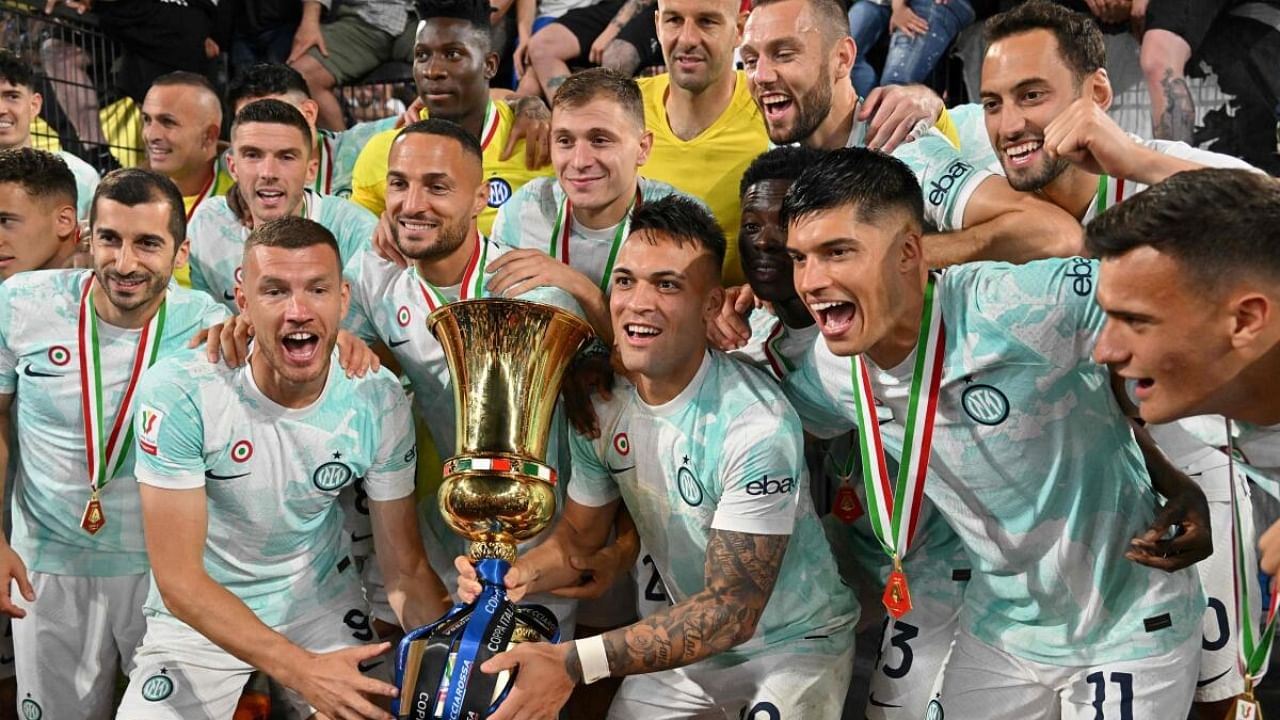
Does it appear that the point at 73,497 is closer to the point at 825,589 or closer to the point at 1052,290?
the point at 825,589

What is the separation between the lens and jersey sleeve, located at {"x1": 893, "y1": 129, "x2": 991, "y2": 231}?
12.9 feet

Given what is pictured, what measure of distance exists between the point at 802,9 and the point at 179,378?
2.21 metres

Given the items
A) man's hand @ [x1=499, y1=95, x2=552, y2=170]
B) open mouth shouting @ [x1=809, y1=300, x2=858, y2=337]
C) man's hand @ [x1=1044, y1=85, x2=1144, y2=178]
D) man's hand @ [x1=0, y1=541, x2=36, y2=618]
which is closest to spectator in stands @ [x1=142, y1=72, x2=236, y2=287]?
man's hand @ [x1=499, y1=95, x2=552, y2=170]

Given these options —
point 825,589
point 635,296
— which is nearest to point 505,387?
point 635,296

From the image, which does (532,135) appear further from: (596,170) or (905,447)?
(905,447)

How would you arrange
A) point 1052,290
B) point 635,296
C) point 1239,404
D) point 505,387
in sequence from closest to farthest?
1. point 1239,404
2. point 1052,290
3. point 505,387
4. point 635,296

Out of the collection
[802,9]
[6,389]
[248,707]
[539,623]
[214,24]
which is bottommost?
[248,707]

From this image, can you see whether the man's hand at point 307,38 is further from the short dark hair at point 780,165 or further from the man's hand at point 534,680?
the man's hand at point 534,680

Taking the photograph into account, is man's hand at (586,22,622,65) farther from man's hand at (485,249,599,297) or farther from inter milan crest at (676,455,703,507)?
inter milan crest at (676,455,703,507)

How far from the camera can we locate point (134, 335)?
4.55 meters

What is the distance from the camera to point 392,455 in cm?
414

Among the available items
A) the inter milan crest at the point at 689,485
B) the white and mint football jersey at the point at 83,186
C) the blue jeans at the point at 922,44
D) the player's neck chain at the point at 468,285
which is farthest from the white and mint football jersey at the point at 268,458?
the blue jeans at the point at 922,44

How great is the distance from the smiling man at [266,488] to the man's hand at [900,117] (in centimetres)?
170

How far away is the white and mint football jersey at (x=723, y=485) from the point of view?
368 centimetres
